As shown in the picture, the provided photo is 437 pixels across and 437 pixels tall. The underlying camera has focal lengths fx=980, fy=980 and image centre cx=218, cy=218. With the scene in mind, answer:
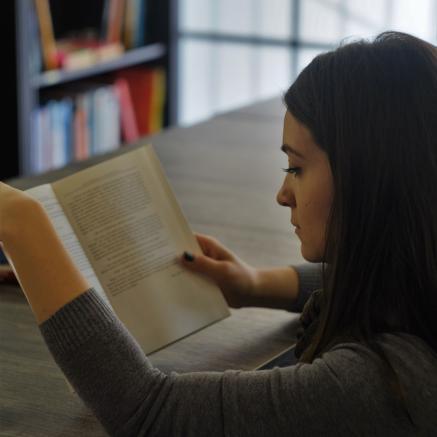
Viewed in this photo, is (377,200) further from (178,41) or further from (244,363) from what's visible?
(178,41)

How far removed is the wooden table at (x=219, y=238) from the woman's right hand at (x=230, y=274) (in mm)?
31

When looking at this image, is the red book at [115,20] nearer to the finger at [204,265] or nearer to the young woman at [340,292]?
the finger at [204,265]

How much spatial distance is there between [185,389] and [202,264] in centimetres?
34

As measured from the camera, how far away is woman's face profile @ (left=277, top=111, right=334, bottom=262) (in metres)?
0.90

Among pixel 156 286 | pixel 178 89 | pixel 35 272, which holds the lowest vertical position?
pixel 178 89

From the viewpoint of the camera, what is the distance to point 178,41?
13.2 feet

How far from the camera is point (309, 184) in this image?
35.9 inches

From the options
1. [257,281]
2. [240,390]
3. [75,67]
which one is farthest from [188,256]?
[75,67]

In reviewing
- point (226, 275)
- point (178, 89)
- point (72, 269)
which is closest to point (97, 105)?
point (178, 89)

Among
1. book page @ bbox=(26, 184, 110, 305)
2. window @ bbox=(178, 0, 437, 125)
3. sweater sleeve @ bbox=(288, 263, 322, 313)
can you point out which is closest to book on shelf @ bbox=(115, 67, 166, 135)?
window @ bbox=(178, 0, 437, 125)

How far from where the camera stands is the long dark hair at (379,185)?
850 millimetres

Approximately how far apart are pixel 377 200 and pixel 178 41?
128 inches

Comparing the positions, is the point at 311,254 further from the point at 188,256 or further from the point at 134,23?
the point at 134,23

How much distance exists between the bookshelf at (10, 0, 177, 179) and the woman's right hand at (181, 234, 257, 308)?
200 cm
